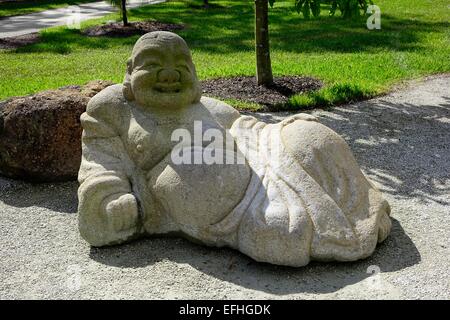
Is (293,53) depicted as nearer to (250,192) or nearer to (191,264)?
(250,192)

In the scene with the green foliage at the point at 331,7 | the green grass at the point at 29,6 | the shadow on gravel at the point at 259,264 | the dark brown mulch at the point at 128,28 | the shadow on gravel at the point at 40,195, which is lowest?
the shadow on gravel at the point at 40,195

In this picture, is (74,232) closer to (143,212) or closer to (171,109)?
(143,212)

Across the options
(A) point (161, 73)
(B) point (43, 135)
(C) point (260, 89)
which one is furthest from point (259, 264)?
(C) point (260, 89)

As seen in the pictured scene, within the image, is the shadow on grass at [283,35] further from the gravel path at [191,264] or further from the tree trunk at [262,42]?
the gravel path at [191,264]

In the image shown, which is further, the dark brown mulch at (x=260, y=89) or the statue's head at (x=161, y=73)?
the dark brown mulch at (x=260, y=89)

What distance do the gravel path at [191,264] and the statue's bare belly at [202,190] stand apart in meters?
0.37

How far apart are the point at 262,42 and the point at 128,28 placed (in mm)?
8135

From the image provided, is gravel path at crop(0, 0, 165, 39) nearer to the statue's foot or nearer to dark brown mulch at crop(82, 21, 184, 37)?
dark brown mulch at crop(82, 21, 184, 37)

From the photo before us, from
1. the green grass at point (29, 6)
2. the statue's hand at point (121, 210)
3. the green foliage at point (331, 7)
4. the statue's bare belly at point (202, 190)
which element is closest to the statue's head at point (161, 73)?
the statue's bare belly at point (202, 190)

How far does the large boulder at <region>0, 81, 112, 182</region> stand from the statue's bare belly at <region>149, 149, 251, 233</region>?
1930mm

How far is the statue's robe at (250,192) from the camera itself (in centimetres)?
411

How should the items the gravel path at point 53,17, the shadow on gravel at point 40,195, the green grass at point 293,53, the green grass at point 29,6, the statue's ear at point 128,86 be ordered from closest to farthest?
the statue's ear at point 128,86, the shadow on gravel at point 40,195, the green grass at point 293,53, the gravel path at point 53,17, the green grass at point 29,6

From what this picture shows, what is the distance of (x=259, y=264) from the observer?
4.31 m
